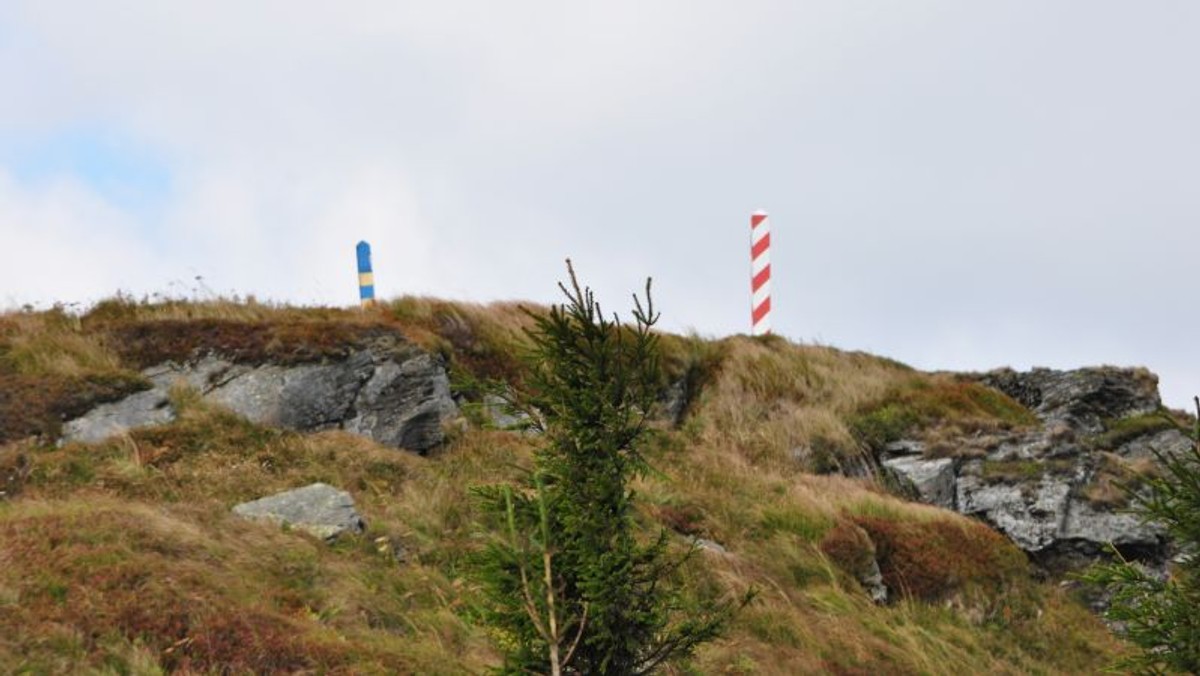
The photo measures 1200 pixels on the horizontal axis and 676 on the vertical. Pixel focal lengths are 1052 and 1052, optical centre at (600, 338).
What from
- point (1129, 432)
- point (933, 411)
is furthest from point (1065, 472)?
point (1129, 432)

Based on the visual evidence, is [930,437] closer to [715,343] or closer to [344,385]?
[715,343]

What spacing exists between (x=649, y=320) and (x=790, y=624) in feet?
20.3

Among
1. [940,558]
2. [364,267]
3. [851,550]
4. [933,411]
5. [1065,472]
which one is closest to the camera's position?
[851,550]

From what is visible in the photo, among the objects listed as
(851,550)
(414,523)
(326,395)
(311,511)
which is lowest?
(851,550)

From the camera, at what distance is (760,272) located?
69.0 feet

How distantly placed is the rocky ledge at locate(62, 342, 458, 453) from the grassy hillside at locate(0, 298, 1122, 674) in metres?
0.30

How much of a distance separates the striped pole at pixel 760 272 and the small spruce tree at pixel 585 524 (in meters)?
15.0

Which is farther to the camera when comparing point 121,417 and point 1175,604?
point 121,417

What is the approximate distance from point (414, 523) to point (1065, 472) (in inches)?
379

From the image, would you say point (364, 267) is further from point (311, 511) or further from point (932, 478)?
point (932, 478)

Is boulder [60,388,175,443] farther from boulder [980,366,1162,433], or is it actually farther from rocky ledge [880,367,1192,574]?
boulder [980,366,1162,433]

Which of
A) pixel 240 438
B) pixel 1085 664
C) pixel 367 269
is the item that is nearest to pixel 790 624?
pixel 1085 664

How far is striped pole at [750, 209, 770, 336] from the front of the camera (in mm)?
20984

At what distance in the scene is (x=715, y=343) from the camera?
20.2 m
